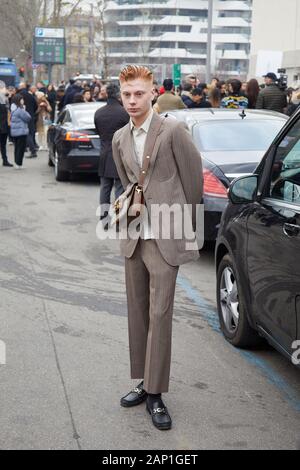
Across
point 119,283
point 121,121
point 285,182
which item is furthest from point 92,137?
point 285,182

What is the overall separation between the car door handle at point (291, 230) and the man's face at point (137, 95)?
3.42ft

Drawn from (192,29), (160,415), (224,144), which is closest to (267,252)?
(160,415)

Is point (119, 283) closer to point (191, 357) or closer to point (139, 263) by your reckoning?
point (191, 357)

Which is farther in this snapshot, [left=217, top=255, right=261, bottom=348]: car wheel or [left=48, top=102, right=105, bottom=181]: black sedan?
[left=48, top=102, right=105, bottom=181]: black sedan

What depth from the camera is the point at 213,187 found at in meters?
7.76

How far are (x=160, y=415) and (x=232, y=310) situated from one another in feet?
4.90

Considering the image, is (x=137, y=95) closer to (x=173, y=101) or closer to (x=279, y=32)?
(x=173, y=101)

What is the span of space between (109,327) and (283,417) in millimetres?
2031

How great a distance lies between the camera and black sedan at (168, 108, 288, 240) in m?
7.75

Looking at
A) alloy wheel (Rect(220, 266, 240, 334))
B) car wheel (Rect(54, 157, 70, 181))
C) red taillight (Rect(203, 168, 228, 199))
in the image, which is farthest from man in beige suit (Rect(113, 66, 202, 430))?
car wheel (Rect(54, 157, 70, 181))

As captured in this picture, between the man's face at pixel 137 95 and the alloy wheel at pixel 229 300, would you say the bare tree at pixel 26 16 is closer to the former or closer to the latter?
the alloy wheel at pixel 229 300

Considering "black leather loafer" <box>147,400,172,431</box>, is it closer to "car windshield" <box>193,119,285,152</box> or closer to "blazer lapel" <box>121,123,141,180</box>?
"blazer lapel" <box>121,123,141,180</box>

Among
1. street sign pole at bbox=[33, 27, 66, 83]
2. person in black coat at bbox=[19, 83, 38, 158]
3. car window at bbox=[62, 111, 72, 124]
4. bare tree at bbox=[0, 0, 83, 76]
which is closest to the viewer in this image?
car window at bbox=[62, 111, 72, 124]

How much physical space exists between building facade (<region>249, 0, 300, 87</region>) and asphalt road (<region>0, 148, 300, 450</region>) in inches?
1504
